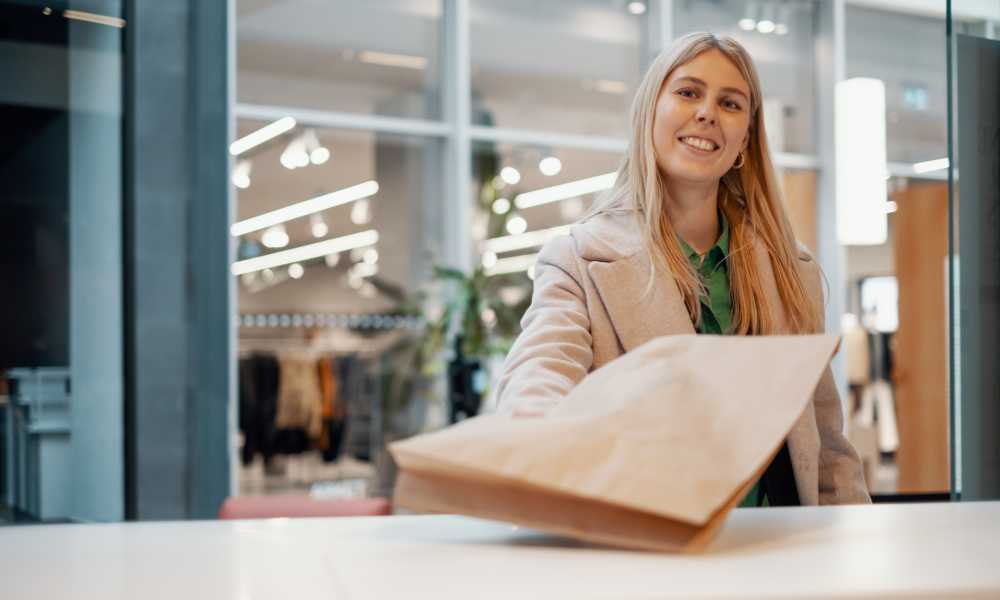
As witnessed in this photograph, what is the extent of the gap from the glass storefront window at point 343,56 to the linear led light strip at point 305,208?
53cm

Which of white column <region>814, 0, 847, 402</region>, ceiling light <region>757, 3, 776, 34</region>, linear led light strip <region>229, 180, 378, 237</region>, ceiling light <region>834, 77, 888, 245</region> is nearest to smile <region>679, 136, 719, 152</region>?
ceiling light <region>834, 77, 888, 245</region>

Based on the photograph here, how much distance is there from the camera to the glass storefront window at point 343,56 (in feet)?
22.1

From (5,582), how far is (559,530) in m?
0.37

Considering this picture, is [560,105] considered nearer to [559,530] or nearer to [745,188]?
[745,188]

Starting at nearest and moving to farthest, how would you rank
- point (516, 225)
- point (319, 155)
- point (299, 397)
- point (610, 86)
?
point (319, 155) → point (299, 397) → point (516, 225) → point (610, 86)

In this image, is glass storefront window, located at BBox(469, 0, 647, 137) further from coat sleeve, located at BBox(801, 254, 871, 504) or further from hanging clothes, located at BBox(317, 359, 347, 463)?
coat sleeve, located at BBox(801, 254, 871, 504)

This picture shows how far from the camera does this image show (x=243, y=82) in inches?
263

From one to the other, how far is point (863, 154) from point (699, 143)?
207 inches

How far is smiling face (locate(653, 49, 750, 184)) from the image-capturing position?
5.16 feet

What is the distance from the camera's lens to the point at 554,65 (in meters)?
7.75

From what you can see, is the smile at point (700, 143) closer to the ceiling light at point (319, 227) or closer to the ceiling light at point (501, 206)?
the ceiling light at point (319, 227)

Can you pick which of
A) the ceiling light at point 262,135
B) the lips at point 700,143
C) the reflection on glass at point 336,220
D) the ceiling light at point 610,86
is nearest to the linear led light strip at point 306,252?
the reflection on glass at point 336,220

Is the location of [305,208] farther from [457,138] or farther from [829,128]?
[829,128]

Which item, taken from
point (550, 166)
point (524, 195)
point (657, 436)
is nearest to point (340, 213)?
point (524, 195)
